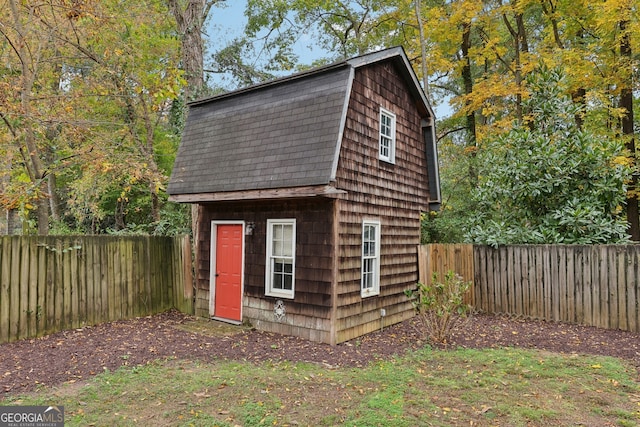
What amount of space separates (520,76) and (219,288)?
45.2 ft

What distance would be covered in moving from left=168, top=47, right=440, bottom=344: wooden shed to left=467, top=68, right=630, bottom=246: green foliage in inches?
115

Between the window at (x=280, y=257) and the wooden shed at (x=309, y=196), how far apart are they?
21 millimetres

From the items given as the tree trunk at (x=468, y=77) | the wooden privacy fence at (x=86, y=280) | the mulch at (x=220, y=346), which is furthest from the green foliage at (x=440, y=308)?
the tree trunk at (x=468, y=77)

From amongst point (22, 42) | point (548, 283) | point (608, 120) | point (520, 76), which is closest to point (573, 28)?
point (520, 76)

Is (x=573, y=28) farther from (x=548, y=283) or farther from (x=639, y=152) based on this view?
(x=548, y=283)

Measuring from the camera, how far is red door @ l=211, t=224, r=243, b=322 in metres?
8.84

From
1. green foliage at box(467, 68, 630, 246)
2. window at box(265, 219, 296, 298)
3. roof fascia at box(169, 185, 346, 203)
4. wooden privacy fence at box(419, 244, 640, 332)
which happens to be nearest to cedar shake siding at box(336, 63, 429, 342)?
roof fascia at box(169, 185, 346, 203)

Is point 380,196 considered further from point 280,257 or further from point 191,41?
point 191,41

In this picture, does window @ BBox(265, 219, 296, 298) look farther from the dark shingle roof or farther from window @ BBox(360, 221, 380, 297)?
window @ BBox(360, 221, 380, 297)

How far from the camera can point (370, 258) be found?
8.59 metres

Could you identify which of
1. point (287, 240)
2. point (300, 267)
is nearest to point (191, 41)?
point (287, 240)

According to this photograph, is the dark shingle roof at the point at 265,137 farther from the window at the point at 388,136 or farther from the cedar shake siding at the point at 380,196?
the window at the point at 388,136

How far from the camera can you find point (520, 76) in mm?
15508

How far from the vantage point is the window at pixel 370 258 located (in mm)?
8391
